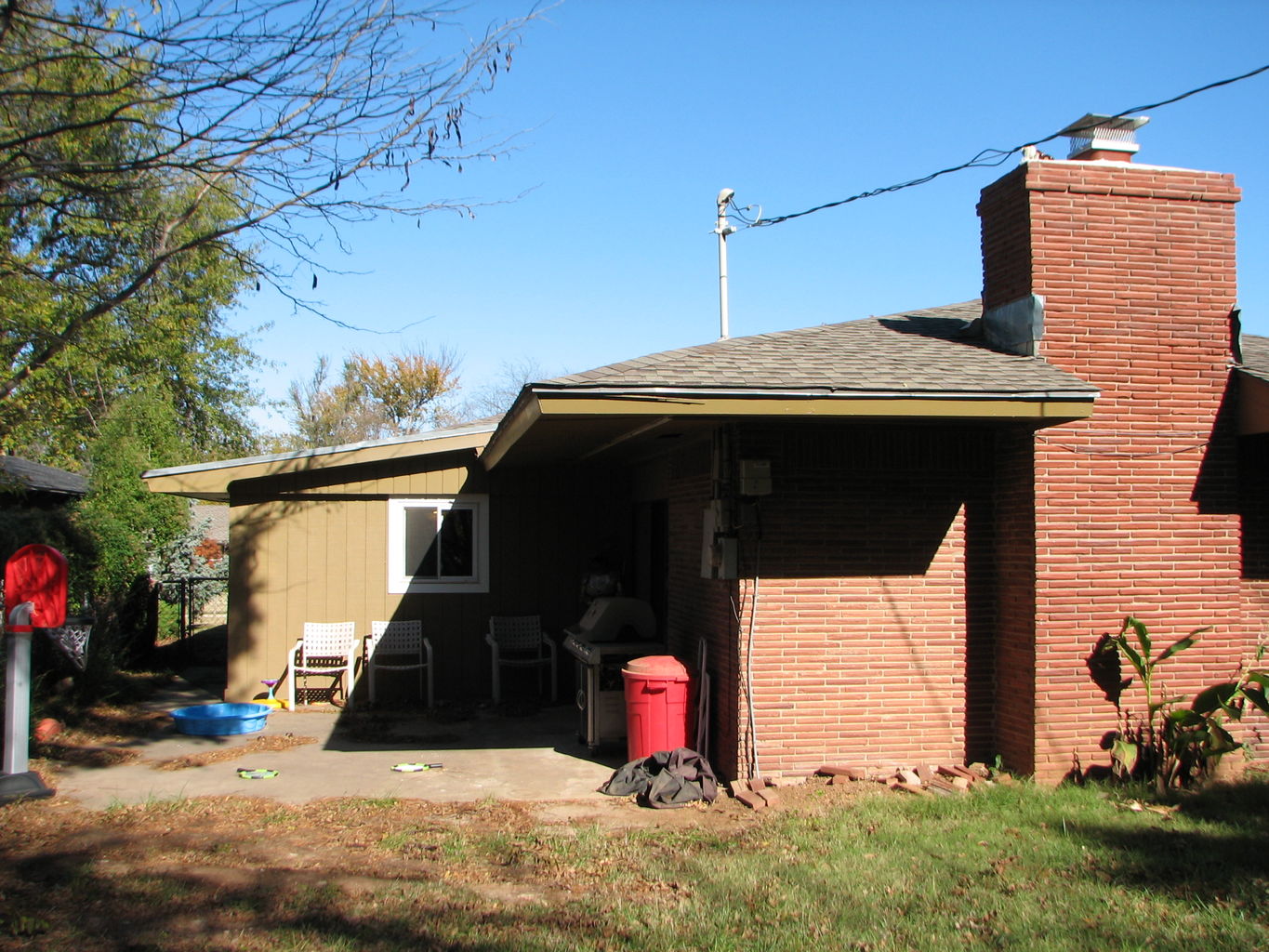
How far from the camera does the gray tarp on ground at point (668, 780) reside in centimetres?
704

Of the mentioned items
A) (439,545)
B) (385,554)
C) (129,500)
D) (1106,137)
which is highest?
(1106,137)

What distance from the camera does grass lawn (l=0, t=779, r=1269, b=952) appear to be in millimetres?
4590

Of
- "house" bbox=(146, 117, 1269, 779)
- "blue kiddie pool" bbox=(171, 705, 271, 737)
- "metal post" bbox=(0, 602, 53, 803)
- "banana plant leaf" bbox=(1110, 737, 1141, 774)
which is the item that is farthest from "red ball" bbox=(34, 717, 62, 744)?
"banana plant leaf" bbox=(1110, 737, 1141, 774)

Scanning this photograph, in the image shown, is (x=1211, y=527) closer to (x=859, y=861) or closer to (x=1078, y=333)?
(x=1078, y=333)

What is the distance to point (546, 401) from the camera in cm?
633

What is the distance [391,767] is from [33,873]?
3.26 metres

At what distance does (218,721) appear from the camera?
955 cm

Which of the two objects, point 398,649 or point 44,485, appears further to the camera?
point 44,485

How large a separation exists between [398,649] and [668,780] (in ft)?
17.5

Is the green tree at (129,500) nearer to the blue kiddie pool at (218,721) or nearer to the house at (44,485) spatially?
the house at (44,485)

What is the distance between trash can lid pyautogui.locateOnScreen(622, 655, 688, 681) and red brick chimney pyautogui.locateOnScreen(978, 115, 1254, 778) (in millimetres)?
2367

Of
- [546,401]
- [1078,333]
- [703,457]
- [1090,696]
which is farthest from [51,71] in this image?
[1090,696]

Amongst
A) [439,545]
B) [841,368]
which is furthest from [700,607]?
[439,545]

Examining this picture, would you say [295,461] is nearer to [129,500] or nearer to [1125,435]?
[129,500]
